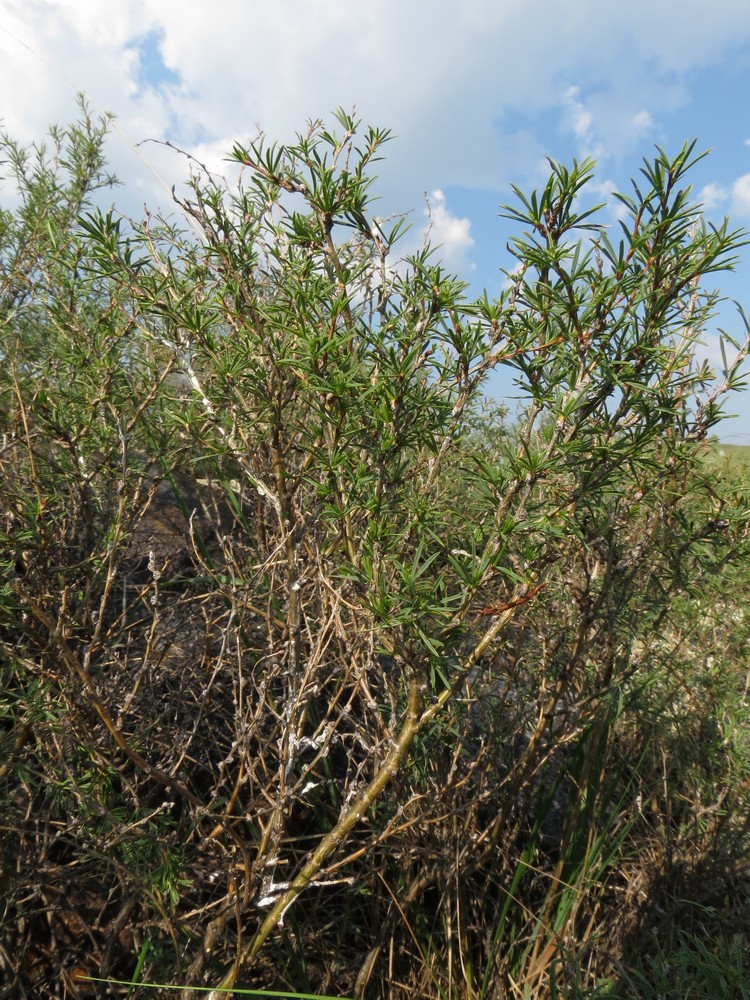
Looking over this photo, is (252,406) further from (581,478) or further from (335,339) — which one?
(581,478)

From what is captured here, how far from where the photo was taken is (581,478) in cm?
149

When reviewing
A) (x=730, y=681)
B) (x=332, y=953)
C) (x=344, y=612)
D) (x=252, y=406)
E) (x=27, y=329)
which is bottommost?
(x=332, y=953)

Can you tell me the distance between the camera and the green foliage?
4.72 feet

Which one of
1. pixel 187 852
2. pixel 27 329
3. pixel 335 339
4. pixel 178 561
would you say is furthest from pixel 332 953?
pixel 27 329

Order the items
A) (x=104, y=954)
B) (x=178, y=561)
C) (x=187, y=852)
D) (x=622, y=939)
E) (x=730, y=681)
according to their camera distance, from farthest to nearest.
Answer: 1. (x=730, y=681)
2. (x=178, y=561)
3. (x=622, y=939)
4. (x=187, y=852)
5. (x=104, y=954)

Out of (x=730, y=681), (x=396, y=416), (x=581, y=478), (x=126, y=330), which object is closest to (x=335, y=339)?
(x=396, y=416)

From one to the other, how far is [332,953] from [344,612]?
3.16 feet

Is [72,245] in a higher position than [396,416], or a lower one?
higher

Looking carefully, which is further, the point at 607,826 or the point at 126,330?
the point at 607,826

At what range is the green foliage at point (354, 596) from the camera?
1438 mm

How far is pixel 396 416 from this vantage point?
1.48 metres

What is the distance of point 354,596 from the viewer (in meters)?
1.78

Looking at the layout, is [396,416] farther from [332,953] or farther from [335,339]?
[332,953]

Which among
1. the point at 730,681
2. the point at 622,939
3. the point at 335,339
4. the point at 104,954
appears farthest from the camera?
the point at 730,681
